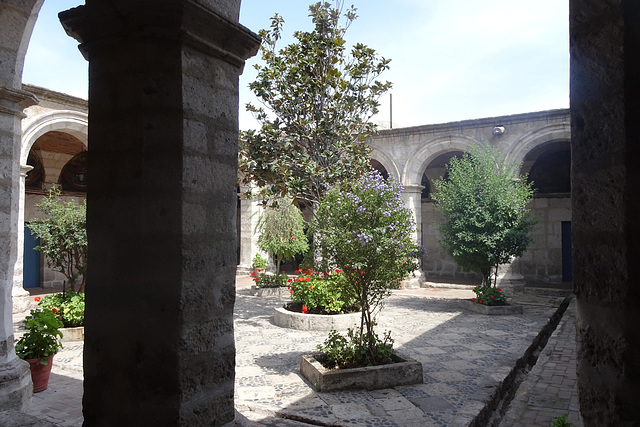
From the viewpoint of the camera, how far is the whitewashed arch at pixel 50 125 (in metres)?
10.4

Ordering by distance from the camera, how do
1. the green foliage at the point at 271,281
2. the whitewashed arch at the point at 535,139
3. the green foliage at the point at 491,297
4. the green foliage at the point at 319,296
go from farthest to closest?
the green foliage at the point at 271,281
the whitewashed arch at the point at 535,139
the green foliage at the point at 491,297
the green foliage at the point at 319,296

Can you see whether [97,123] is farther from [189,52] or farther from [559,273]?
Answer: [559,273]

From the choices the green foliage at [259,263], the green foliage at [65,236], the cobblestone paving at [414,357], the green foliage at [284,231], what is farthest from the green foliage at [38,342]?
the green foliage at [259,263]

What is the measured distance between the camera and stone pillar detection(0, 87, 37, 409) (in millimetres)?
3766

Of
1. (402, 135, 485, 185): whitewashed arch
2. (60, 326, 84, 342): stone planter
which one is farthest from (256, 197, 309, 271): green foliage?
(60, 326, 84, 342): stone planter

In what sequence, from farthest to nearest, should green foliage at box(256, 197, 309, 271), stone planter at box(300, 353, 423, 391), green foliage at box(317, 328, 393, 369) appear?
green foliage at box(256, 197, 309, 271)
green foliage at box(317, 328, 393, 369)
stone planter at box(300, 353, 423, 391)

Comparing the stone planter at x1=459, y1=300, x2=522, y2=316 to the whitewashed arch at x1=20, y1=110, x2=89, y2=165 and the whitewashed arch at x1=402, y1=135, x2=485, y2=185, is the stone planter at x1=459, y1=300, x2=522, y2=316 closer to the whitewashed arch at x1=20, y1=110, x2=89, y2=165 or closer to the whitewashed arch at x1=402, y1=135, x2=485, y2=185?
the whitewashed arch at x1=402, y1=135, x2=485, y2=185

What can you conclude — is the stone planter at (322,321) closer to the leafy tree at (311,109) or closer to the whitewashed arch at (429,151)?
the leafy tree at (311,109)

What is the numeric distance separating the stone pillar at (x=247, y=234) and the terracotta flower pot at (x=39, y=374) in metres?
10.9

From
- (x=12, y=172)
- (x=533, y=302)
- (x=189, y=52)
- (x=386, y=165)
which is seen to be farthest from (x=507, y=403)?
(x=386, y=165)

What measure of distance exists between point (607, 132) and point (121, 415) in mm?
2236

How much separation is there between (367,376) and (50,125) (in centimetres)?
1003

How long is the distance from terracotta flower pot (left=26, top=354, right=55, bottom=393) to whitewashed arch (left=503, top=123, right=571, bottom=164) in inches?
442

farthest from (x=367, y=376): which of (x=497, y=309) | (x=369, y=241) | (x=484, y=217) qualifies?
(x=484, y=217)
